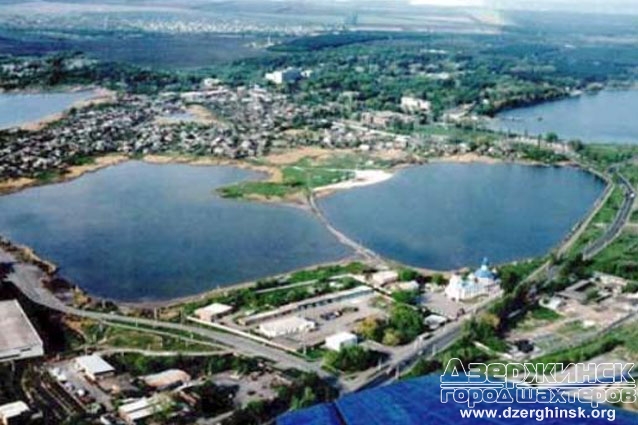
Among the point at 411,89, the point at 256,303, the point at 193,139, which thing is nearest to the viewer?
the point at 256,303

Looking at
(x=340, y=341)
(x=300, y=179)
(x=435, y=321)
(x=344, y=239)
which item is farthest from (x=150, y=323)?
(x=300, y=179)

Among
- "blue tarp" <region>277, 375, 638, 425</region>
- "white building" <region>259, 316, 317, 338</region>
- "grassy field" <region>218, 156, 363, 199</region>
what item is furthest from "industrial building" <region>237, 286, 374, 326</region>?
"grassy field" <region>218, 156, 363, 199</region>

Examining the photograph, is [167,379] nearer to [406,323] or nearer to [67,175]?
[406,323]

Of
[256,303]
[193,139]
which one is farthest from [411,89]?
[256,303]

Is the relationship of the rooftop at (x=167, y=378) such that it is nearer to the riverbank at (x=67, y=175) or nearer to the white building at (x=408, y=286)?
the white building at (x=408, y=286)

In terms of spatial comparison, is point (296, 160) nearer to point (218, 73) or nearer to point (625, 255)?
point (625, 255)

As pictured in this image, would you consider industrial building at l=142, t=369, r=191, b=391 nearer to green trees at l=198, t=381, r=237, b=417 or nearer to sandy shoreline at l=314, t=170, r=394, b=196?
green trees at l=198, t=381, r=237, b=417
